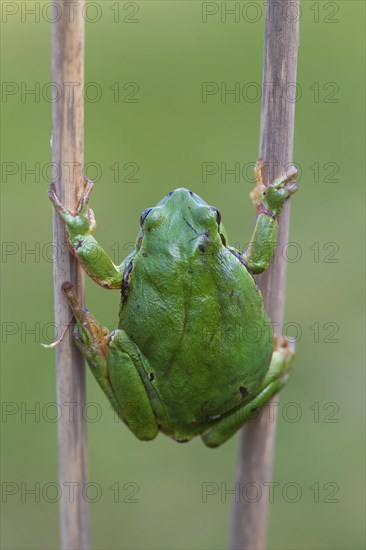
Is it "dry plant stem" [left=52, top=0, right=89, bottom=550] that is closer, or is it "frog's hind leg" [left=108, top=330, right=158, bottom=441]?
"dry plant stem" [left=52, top=0, right=89, bottom=550]

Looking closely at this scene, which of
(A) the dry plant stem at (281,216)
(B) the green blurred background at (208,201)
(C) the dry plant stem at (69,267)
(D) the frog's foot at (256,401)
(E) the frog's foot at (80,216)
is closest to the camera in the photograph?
(C) the dry plant stem at (69,267)

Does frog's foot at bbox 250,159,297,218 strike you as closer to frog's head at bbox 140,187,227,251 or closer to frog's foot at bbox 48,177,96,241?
frog's head at bbox 140,187,227,251

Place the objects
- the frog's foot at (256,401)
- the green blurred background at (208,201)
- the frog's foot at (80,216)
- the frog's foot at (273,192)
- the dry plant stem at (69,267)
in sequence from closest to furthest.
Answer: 1. the dry plant stem at (69,267)
2. the frog's foot at (80,216)
3. the frog's foot at (273,192)
4. the frog's foot at (256,401)
5. the green blurred background at (208,201)

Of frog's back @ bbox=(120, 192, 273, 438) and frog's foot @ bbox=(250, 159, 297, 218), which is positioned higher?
frog's foot @ bbox=(250, 159, 297, 218)

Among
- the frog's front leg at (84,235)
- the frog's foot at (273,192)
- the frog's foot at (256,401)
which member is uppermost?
the frog's foot at (273,192)

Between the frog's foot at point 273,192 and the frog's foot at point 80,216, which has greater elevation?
the frog's foot at point 273,192

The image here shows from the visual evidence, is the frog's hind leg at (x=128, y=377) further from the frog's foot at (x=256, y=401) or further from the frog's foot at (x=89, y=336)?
the frog's foot at (x=256, y=401)

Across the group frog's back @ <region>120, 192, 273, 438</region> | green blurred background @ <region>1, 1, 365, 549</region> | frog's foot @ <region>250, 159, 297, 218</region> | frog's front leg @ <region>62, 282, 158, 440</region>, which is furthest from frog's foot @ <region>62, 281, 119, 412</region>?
green blurred background @ <region>1, 1, 365, 549</region>

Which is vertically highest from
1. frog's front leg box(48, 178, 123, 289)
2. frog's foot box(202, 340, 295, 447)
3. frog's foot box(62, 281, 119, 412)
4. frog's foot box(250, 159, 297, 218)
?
frog's foot box(250, 159, 297, 218)

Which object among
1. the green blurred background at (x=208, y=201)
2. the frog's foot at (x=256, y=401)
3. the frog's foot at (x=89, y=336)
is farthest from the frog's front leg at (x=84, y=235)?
the green blurred background at (x=208, y=201)
